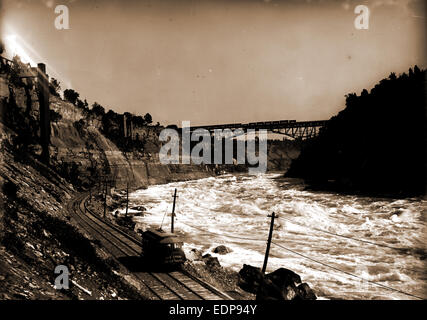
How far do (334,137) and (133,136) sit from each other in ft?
224

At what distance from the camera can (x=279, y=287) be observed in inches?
674

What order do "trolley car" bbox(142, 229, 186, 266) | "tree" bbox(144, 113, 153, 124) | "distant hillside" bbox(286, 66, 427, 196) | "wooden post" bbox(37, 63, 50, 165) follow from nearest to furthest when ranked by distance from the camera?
"trolley car" bbox(142, 229, 186, 266) < "wooden post" bbox(37, 63, 50, 165) < "distant hillside" bbox(286, 66, 427, 196) < "tree" bbox(144, 113, 153, 124)

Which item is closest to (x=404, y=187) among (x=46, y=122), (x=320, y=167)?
(x=320, y=167)

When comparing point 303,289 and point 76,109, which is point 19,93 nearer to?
point 76,109

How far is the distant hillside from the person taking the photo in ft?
200

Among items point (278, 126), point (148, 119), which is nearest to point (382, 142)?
point (278, 126)

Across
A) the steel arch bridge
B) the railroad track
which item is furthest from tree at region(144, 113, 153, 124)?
the railroad track

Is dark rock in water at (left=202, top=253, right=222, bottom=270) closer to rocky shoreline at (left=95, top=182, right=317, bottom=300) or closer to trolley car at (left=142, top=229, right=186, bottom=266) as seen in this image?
rocky shoreline at (left=95, top=182, right=317, bottom=300)

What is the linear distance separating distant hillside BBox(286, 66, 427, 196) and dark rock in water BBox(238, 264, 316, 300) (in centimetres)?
5063

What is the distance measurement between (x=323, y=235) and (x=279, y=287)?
60.7ft

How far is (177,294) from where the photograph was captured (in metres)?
15.8

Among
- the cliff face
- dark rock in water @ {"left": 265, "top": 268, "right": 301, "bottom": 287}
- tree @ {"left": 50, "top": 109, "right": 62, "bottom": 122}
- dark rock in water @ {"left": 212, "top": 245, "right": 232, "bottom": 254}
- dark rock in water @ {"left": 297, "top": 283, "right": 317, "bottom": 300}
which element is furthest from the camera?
tree @ {"left": 50, "top": 109, "right": 62, "bottom": 122}

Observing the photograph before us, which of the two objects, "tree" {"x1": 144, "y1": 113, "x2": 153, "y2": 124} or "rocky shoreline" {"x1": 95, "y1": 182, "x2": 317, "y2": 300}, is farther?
"tree" {"x1": 144, "y1": 113, "x2": 153, "y2": 124}

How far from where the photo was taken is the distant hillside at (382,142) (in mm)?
61000
